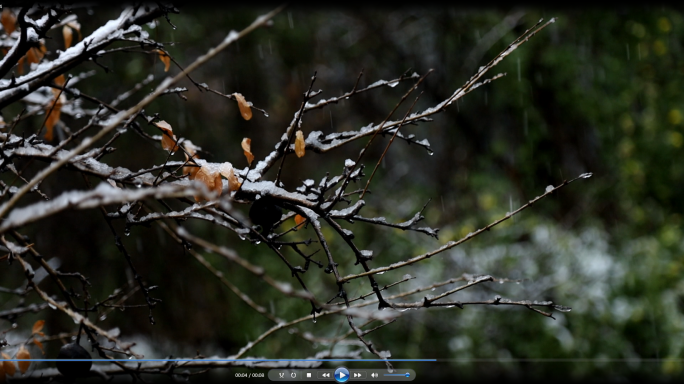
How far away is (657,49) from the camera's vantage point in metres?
5.46

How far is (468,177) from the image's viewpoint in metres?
5.47

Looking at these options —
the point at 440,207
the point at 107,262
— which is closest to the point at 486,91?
the point at 440,207

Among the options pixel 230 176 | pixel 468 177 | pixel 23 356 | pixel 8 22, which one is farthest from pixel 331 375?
pixel 468 177

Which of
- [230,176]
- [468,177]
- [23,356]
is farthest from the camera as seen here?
[468,177]

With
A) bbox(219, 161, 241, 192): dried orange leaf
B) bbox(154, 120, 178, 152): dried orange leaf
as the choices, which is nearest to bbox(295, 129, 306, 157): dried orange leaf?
bbox(219, 161, 241, 192): dried orange leaf

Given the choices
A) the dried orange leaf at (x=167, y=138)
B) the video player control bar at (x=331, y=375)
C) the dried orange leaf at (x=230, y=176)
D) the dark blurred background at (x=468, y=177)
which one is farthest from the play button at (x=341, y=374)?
the dark blurred background at (x=468, y=177)

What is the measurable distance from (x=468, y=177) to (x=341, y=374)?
4.22 metres

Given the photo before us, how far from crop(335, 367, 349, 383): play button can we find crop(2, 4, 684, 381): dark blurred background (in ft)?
7.39

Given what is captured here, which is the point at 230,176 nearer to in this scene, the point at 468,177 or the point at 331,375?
the point at 331,375

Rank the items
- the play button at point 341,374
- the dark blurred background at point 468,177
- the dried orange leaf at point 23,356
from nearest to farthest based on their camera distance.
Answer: the dried orange leaf at point 23,356, the play button at point 341,374, the dark blurred background at point 468,177

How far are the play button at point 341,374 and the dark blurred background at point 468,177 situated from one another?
225 centimetres

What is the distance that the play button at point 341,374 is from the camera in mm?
1596

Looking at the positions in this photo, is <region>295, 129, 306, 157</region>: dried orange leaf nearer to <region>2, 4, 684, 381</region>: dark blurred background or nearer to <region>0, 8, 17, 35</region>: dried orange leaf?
<region>0, 8, 17, 35</region>: dried orange leaf

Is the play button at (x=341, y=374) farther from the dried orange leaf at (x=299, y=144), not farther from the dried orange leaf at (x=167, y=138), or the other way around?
the dried orange leaf at (x=167, y=138)
